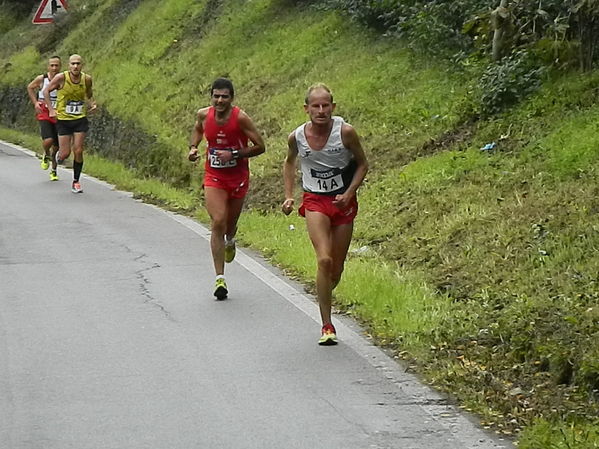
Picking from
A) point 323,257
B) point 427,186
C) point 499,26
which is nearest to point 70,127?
point 499,26

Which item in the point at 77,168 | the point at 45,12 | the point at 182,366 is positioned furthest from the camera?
the point at 45,12

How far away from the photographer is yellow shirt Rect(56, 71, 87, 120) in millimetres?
17625

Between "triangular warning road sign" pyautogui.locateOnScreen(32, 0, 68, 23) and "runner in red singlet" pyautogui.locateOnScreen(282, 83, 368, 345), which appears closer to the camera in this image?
"runner in red singlet" pyautogui.locateOnScreen(282, 83, 368, 345)

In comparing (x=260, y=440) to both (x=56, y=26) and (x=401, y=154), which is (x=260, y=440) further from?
(x=56, y=26)

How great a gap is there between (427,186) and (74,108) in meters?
6.47

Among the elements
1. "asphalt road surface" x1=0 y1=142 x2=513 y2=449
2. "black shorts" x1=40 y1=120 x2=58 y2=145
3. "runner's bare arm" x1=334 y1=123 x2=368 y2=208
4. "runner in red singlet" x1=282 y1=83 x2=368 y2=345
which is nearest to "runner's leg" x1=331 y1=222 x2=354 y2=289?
"runner in red singlet" x1=282 y1=83 x2=368 y2=345

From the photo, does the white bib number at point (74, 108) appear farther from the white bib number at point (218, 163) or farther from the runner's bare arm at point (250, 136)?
the runner's bare arm at point (250, 136)

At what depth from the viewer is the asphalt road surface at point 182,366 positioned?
673cm

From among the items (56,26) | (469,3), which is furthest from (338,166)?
(56,26)

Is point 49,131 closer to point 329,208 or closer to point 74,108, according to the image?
point 74,108

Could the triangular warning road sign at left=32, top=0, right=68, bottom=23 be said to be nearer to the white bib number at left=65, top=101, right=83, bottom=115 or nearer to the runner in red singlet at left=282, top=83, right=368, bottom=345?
the white bib number at left=65, top=101, right=83, bottom=115

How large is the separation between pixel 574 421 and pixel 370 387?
4.76 feet

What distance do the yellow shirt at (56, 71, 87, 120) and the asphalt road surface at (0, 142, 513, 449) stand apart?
467 cm

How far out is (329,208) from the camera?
8953 millimetres
